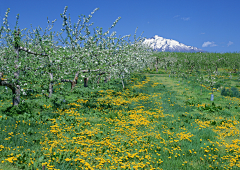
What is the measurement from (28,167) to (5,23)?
10.6 metres

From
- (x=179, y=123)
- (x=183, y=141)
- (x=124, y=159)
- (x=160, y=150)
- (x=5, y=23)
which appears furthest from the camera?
(x=5, y=23)

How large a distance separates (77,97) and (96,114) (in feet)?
18.4

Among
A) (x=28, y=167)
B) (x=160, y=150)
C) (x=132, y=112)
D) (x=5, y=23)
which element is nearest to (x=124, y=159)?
(x=160, y=150)

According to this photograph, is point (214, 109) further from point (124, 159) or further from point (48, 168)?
point (48, 168)

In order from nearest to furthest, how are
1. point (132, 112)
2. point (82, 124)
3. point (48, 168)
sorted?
1. point (48, 168)
2. point (82, 124)
3. point (132, 112)

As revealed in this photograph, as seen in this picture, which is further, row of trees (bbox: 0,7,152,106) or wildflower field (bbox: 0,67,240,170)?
row of trees (bbox: 0,7,152,106)

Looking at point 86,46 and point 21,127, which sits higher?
point 86,46

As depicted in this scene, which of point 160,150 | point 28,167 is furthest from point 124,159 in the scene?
point 28,167

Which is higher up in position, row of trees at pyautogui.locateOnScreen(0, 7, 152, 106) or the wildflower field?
row of trees at pyautogui.locateOnScreen(0, 7, 152, 106)

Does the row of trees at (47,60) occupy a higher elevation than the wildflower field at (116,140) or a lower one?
higher

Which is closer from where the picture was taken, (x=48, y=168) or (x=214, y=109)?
(x=48, y=168)

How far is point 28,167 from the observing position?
19.0 feet

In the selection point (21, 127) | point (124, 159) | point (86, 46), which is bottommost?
point (124, 159)

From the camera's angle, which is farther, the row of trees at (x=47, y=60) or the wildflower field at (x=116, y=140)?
the row of trees at (x=47, y=60)
